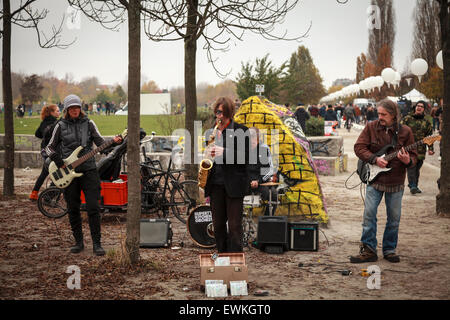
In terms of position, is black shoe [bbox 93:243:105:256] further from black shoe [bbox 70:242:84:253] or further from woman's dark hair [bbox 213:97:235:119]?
woman's dark hair [bbox 213:97:235:119]

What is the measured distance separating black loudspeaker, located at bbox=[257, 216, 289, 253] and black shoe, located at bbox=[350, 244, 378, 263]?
953 mm

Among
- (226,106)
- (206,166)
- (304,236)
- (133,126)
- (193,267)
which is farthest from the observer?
(304,236)

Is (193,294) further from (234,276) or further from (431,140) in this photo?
(431,140)

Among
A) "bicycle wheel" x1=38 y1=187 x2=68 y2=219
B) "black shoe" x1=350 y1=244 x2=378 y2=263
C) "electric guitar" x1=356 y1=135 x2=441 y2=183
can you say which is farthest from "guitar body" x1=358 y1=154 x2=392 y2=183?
"bicycle wheel" x1=38 y1=187 x2=68 y2=219

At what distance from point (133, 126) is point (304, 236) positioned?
276 cm

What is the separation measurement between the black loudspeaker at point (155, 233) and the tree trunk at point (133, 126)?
1.13 m

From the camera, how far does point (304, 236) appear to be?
687 centimetres

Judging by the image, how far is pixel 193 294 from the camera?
500 centimetres

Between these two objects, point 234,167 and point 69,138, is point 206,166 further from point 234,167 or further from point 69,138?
point 69,138

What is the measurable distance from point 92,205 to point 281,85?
101ft

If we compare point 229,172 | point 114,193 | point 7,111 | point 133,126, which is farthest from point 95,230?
point 7,111

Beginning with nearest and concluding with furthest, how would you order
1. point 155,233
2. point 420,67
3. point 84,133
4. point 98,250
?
point 98,250 → point 84,133 → point 155,233 → point 420,67

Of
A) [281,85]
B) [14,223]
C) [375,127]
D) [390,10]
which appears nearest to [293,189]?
[375,127]

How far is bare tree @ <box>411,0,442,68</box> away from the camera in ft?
131
